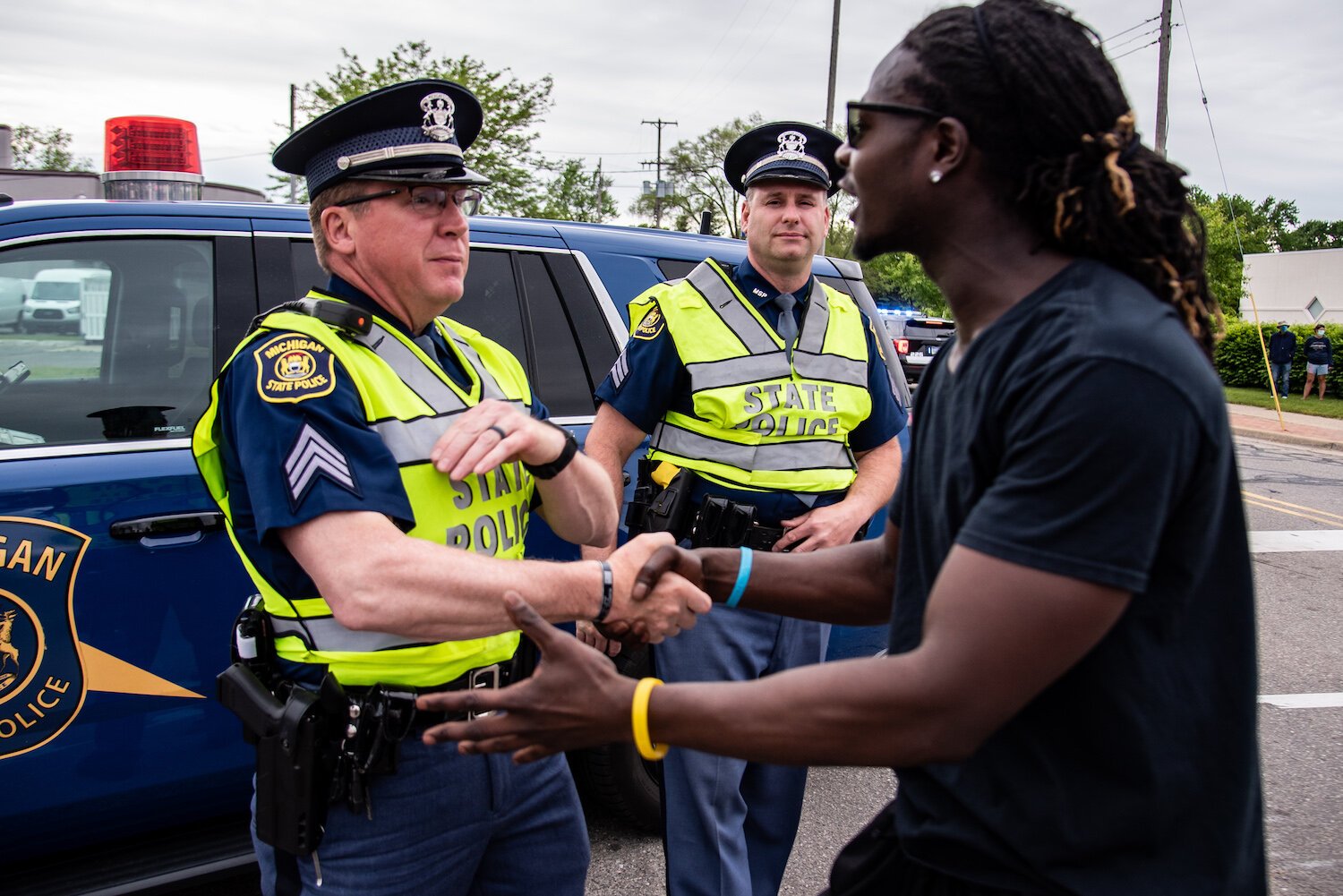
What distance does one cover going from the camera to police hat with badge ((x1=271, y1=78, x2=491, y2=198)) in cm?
192

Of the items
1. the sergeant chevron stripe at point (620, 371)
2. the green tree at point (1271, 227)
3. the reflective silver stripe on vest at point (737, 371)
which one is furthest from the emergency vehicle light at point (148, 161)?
the green tree at point (1271, 227)

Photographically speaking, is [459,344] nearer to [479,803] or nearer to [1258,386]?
[479,803]

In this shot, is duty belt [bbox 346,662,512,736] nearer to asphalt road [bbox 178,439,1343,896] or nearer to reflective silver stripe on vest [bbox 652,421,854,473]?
reflective silver stripe on vest [bbox 652,421,854,473]

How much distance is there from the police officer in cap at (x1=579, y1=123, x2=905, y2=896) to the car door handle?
37.9 inches

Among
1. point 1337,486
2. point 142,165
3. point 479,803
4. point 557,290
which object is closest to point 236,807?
point 479,803

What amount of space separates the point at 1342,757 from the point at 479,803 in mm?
4033

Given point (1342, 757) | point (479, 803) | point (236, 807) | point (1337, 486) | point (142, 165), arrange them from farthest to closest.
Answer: point (1337, 486)
point (1342, 757)
point (142, 165)
point (236, 807)
point (479, 803)

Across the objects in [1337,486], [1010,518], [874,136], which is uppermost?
[874,136]

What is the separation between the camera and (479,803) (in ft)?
6.07

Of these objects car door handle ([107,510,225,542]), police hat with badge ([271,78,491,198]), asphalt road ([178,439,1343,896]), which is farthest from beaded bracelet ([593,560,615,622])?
asphalt road ([178,439,1343,896])

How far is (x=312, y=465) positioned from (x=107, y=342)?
147cm

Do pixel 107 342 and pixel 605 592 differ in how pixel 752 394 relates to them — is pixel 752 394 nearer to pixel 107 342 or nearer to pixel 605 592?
pixel 605 592

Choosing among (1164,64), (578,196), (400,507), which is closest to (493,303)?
(400,507)

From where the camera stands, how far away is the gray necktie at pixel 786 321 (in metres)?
2.96
